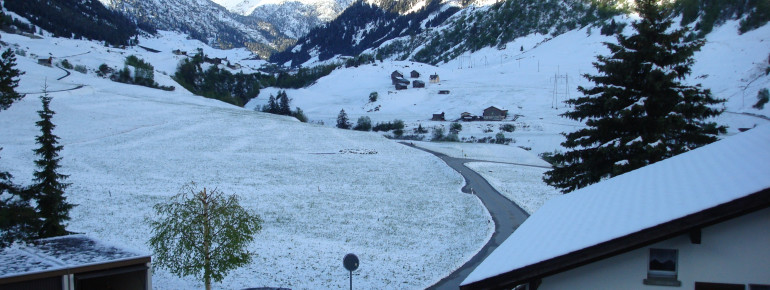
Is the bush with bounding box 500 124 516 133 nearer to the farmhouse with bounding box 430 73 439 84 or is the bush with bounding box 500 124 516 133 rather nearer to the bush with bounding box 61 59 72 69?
the farmhouse with bounding box 430 73 439 84

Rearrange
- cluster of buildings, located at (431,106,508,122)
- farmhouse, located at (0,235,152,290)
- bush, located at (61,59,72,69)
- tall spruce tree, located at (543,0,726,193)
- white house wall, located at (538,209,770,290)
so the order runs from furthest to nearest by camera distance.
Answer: bush, located at (61,59,72,69)
cluster of buildings, located at (431,106,508,122)
tall spruce tree, located at (543,0,726,193)
farmhouse, located at (0,235,152,290)
white house wall, located at (538,209,770,290)

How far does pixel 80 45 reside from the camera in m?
157

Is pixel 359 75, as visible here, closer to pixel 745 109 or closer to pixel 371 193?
pixel 745 109

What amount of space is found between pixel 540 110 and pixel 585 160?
343 ft

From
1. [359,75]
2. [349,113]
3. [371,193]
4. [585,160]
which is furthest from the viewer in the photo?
[359,75]

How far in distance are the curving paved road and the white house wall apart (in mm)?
13704

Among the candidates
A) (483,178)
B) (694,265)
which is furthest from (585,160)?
(483,178)

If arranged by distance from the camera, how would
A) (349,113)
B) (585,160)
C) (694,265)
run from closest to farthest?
(694,265) → (585,160) → (349,113)

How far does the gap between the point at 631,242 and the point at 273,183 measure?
43292 mm

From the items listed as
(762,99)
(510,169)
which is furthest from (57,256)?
(762,99)

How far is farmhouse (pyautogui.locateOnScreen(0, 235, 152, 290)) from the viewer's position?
40.5ft

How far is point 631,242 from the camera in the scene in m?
6.32

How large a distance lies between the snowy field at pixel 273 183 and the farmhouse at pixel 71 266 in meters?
5.27

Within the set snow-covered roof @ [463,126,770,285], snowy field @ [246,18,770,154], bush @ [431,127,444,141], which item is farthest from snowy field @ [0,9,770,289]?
snow-covered roof @ [463,126,770,285]
